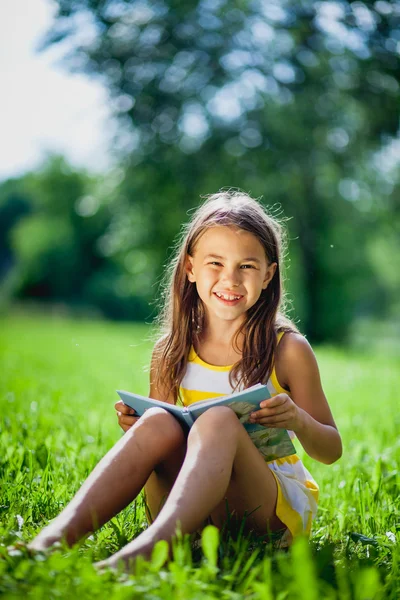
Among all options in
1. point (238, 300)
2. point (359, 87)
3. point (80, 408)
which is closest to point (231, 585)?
point (238, 300)

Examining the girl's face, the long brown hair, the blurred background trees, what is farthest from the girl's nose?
the blurred background trees

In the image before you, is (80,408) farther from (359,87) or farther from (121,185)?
(121,185)

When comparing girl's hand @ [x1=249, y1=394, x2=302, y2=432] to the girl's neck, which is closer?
girl's hand @ [x1=249, y1=394, x2=302, y2=432]

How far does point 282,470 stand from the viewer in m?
2.27

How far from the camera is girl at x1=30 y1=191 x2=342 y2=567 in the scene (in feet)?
5.92

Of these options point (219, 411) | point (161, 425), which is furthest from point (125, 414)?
point (219, 411)

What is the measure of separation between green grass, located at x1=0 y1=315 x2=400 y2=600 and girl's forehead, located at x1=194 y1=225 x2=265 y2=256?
48 cm

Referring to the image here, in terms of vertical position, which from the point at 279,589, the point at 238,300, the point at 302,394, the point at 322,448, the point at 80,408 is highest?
the point at 238,300

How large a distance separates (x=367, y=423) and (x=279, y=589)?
11.0ft

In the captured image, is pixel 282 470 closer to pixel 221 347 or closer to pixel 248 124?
pixel 221 347

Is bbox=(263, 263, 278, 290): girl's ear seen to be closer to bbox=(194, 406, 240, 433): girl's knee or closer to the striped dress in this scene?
the striped dress

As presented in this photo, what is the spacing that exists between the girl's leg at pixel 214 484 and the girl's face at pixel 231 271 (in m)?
0.55

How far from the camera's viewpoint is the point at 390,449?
12.1 ft

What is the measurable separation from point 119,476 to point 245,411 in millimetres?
395
